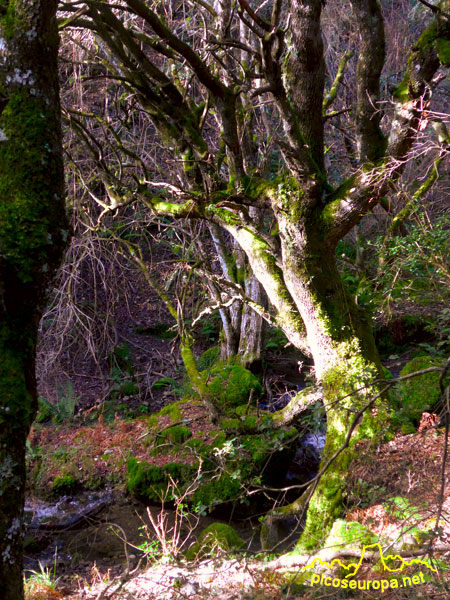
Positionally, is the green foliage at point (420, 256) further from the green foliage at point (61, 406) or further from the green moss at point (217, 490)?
the green foliage at point (61, 406)

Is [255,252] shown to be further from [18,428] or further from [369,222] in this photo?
[369,222]

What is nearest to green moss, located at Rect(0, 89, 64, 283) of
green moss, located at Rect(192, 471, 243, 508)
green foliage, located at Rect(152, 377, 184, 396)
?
green moss, located at Rect(192, 471, 243, 508)

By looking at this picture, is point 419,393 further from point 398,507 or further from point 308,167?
point 308,167

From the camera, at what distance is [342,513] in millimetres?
5062

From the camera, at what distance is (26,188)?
2820 millimetres

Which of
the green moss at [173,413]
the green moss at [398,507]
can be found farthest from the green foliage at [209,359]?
the green moss at [398,507]

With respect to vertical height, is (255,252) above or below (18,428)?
above

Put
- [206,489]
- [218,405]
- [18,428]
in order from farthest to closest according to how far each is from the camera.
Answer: [218,405] < [206,489] < [18,428]

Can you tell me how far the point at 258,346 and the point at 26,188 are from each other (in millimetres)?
7387

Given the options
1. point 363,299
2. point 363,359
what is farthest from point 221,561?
point 363,299

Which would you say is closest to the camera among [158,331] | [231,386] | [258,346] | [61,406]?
[231,386]

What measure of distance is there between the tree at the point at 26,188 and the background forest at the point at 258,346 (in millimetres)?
287

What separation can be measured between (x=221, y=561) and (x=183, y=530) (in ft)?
7.72

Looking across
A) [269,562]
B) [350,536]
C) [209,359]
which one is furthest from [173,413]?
[350,536]
